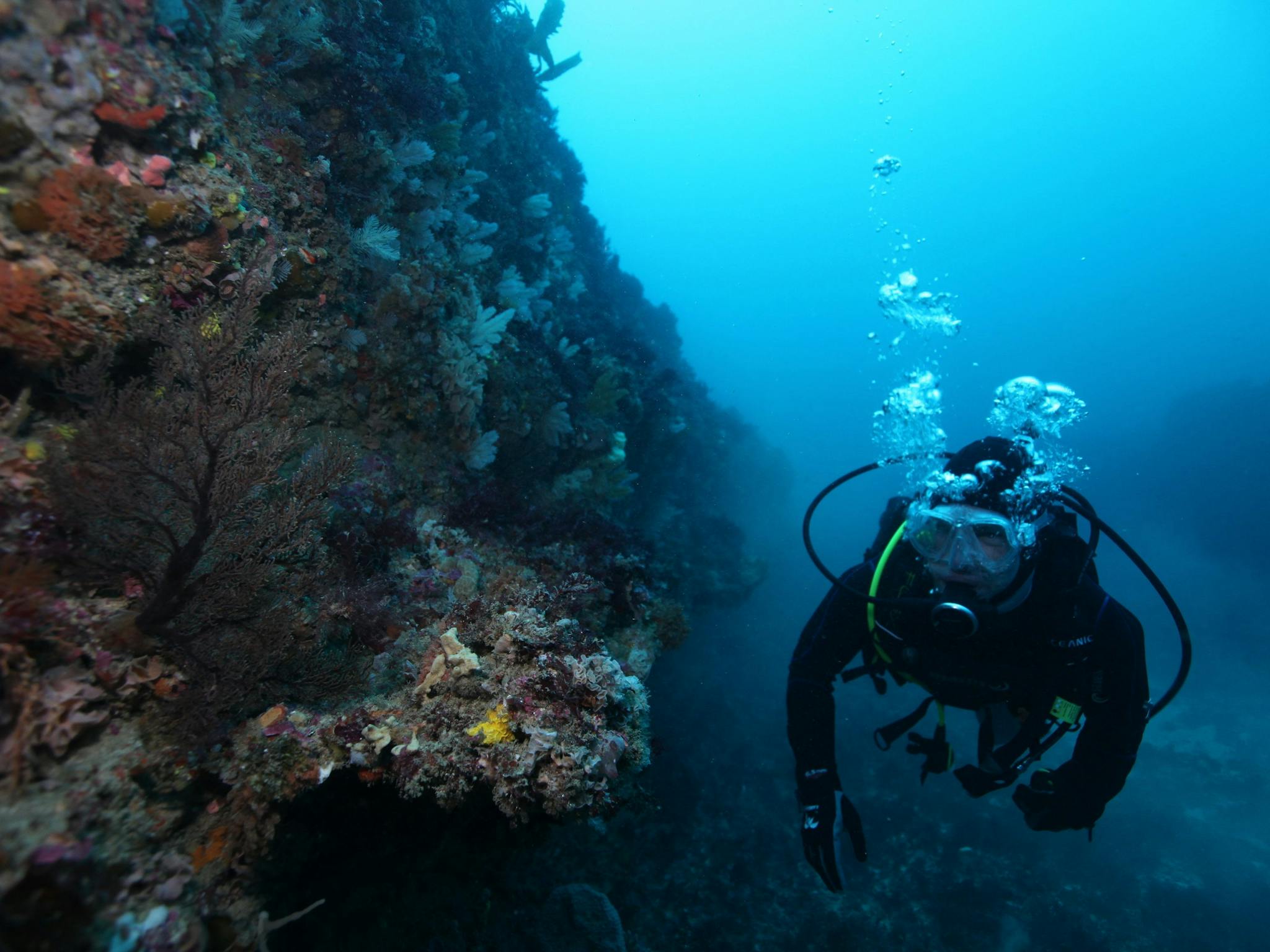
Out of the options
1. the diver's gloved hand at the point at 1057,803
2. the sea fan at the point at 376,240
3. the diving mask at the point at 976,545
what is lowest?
the diver's gloved hand at the point at 1057,803

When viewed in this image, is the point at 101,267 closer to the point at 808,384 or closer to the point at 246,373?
the point at 246,373

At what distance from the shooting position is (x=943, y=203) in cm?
10375

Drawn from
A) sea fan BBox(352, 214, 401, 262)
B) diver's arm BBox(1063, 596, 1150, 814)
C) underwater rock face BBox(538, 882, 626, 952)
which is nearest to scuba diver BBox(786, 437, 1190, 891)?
diver's arm BBox(1063, 596, 1150, 814)

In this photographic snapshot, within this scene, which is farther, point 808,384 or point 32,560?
point 808,384

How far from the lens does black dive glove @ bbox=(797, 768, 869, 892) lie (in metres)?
3.64

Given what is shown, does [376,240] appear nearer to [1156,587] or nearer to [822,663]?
[822,663]

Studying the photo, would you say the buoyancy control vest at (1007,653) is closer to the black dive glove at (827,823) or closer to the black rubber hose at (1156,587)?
the black rubber hose at (1156,587)

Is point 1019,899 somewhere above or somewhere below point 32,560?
above

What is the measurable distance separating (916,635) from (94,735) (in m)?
4.65

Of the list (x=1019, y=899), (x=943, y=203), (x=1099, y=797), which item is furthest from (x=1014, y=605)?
(x=943, y=203)

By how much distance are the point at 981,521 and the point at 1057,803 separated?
1.96m

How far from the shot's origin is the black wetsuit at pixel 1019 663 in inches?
139

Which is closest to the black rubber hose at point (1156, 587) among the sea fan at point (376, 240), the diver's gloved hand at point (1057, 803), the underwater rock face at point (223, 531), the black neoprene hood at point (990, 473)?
the black neoprene hood at point (990, 473)

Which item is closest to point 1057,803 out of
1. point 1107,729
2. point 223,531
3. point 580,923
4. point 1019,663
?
point 1107,729
